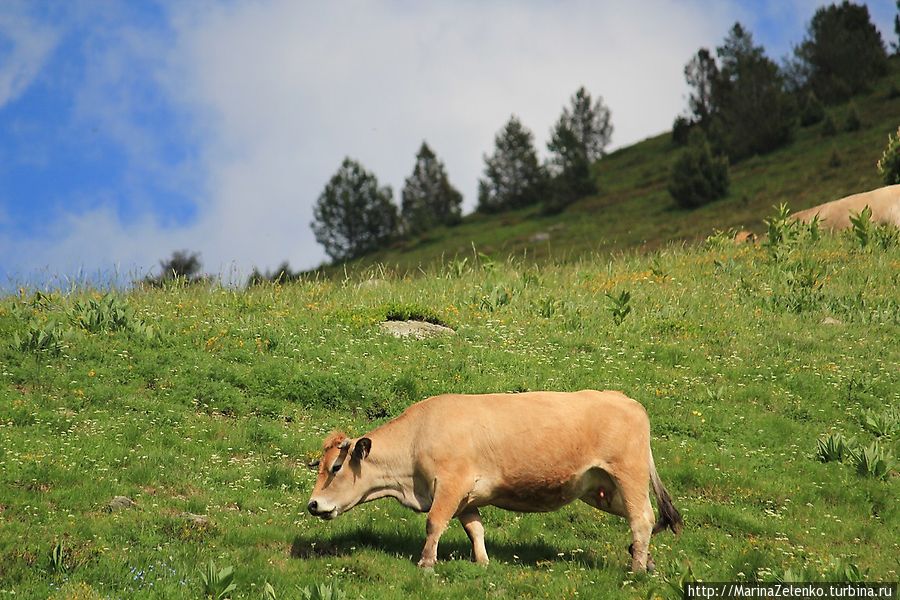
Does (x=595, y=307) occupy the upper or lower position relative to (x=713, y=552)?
upper

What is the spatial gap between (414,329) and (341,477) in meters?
8.98

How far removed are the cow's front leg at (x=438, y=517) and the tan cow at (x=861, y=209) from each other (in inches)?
872

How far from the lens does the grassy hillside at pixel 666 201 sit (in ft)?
214

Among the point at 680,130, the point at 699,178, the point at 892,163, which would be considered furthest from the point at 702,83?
the point at 892,163

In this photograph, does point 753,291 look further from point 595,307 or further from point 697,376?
point 697,376

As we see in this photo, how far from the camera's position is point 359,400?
16.4 m

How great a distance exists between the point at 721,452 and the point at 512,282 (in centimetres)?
987

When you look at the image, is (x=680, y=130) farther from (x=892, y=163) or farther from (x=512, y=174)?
(x=892, y=163)

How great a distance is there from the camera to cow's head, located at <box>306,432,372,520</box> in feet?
35.3

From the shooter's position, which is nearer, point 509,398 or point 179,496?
point 509,398

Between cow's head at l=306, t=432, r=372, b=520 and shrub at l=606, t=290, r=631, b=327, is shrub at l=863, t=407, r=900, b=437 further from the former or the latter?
cow's head at l=306, t=432, r=372, b=520

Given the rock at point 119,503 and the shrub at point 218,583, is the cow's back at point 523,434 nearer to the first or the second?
the shrub at point 218,583

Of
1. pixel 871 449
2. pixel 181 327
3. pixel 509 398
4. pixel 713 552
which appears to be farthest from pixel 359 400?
pixel 871 449

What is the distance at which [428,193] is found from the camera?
133 meters
